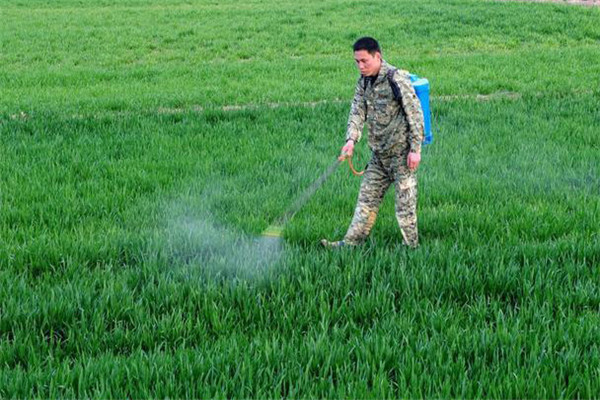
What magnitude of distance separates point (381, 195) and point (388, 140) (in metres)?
0.46

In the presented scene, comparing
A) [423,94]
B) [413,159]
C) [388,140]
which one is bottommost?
[413,159]

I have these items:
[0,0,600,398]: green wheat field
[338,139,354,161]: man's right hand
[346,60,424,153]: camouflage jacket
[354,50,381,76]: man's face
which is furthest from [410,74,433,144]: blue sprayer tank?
[0,0,600,398]: green wheat field

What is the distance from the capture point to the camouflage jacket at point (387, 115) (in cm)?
504

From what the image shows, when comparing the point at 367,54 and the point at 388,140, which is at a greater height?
the point at 367,54

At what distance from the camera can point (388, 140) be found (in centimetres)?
521

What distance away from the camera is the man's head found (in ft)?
16.0

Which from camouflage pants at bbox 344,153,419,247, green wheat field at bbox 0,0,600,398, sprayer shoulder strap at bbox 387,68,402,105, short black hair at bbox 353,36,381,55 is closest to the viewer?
green wheat field at bbox 0,0,600,398

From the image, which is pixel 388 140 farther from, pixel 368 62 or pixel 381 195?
pixel 368 62

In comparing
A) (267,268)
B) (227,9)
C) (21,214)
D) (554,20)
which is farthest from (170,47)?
(267,268)

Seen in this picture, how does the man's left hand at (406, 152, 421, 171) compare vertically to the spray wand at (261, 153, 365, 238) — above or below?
above

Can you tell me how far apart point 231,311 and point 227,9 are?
24.2 metres

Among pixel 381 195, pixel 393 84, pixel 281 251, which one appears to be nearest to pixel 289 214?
pixel 381 195

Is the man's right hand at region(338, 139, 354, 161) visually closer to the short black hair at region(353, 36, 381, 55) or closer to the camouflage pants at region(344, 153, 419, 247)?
the camouflage pants at region(344, 153, 419, 247)

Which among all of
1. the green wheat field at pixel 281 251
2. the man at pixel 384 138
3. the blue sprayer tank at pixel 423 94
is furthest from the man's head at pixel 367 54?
the green wheat field at pixel 281 251
